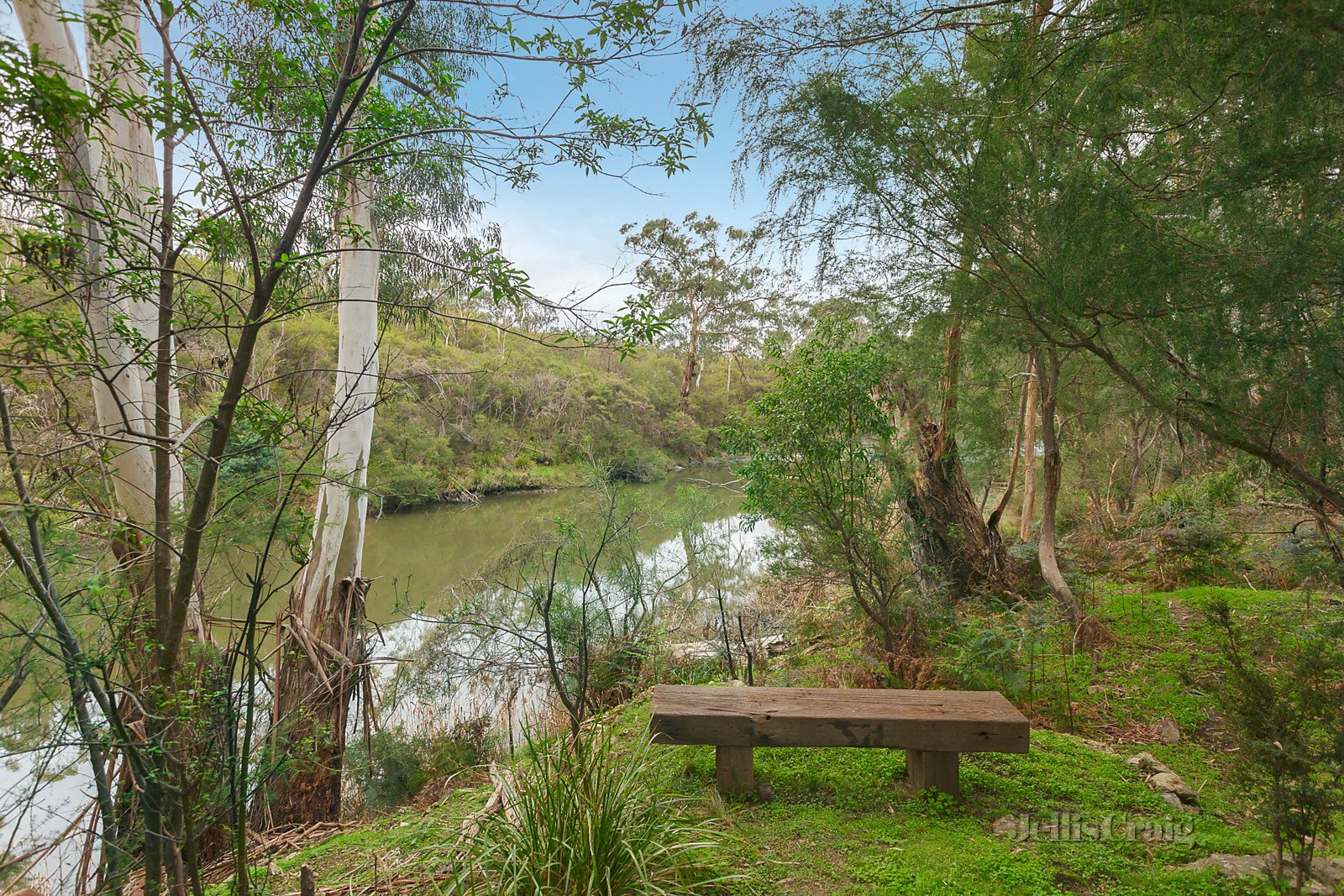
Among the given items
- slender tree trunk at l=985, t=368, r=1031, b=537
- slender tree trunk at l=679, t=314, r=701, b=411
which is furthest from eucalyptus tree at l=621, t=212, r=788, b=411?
slender tree trunk at l=985, t=368, r=1031, b=537

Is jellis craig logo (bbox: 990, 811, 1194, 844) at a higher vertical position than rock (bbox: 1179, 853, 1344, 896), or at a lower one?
lower

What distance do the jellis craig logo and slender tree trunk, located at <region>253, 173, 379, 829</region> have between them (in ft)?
9.91

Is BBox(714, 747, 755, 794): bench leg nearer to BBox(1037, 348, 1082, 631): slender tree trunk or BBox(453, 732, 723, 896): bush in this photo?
BBox(453, 732, 723, 896): bush

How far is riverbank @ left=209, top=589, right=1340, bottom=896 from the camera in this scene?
6.60 feet

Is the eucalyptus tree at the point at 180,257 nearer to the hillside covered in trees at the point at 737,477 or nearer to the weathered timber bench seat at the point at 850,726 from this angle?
the hillside covered in trees at the point at 737,477

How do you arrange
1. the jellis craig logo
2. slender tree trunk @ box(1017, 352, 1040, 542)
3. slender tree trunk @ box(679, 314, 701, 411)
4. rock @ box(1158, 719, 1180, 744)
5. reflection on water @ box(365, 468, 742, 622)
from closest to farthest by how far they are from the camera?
the jellis craig logo < rock @ box(1158, 719, 1180, 744) < slender tree trunk @ box(1017, 352, 1040, 542) < reflection on water @ box(365, 468, 742, 622) < slender tree trunk @ box(679, 314, 701, 411)

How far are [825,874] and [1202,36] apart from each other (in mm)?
2917

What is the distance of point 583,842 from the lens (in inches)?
70.3

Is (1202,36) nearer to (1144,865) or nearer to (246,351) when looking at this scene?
(1144,865)

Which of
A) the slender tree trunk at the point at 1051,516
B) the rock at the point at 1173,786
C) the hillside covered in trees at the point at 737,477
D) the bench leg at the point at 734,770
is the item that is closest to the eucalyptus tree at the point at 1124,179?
the hillside covered in trees at the point at 737,477

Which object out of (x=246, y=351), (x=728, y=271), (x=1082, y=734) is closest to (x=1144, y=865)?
(x=1082, y=734)

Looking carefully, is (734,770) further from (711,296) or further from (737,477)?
(711,296)

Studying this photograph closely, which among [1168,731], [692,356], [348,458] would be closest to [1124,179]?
[1168,731]

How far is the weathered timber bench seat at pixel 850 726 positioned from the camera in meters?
2.40
